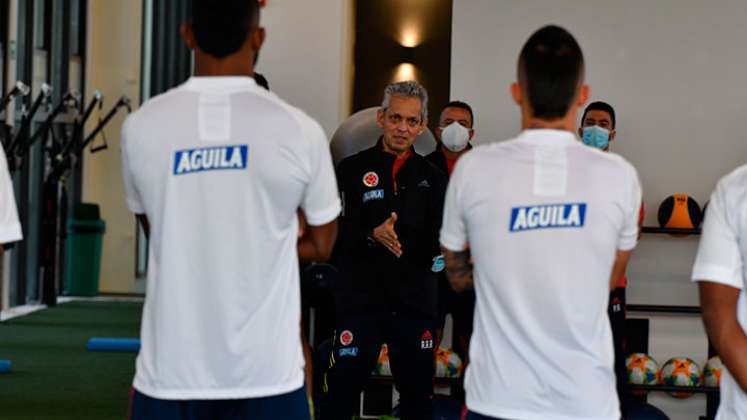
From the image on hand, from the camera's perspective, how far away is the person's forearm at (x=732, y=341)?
2.28 meters

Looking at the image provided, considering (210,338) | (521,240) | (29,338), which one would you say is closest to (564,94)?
(521,240)

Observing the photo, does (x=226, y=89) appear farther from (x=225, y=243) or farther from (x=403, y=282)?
(x=403, y=282)

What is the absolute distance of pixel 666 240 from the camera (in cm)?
656

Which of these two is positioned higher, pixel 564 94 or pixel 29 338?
pixel 564 94

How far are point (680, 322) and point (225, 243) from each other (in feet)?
14.4

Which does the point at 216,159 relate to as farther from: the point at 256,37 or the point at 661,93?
the point at 661,93

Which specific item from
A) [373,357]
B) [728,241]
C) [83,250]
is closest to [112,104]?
[83,250]

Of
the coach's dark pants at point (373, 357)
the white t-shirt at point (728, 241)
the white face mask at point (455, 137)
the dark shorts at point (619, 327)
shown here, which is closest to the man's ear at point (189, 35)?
the white t-shirt at point (728, 241)

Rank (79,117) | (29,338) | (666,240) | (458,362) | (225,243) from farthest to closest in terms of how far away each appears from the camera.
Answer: (79,117) < (29,338) < (666,240) < (458,362) < (225,243)

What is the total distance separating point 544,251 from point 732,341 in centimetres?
44

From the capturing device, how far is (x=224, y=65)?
2.63 metres

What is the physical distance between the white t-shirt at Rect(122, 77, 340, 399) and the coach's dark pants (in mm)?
2208

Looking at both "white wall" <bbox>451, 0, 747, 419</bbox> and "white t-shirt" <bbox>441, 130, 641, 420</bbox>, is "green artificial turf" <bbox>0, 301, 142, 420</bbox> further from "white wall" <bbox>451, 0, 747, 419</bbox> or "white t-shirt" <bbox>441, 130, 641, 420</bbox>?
"white t-shirt" <bbox>441, 130, 641, 420</bbox>

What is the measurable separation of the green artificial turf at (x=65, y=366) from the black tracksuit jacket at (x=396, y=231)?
74.0 inches
